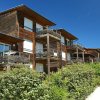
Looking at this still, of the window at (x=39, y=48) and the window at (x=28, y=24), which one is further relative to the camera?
the window at (x=39, y=48)

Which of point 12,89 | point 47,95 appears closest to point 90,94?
point 47,95

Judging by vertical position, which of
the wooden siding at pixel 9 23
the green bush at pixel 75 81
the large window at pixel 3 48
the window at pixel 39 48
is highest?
the wooden siding at pixel 9 23

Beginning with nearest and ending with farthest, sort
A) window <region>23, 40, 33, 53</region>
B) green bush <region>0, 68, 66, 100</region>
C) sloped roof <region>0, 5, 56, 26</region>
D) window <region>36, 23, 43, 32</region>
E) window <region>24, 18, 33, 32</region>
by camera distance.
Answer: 1. green bush <region>0, 68, 66, 100</region>
2. sloped roof <region>0, 5, 56, 26</region>
3. window <region>23, 40, 33, 53</region>
4. window <region>24, 18, 33, 32</region>
5. window <region>36, 23, 43, 32</region>

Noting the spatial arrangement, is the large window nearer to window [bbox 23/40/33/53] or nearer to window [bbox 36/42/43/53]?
window [bbox 23/40/33/53]

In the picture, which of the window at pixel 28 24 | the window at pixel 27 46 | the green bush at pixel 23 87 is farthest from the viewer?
the window at pixel 28 24

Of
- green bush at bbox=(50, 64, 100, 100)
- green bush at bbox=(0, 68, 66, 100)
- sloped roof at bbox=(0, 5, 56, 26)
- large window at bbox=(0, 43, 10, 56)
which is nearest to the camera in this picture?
green bush at bbox=(0, 68, 66, 100)

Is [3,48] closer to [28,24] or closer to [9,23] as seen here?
[9,23]

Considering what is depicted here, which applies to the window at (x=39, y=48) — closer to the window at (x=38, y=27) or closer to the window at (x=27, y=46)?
the window at (x=27, y=46)

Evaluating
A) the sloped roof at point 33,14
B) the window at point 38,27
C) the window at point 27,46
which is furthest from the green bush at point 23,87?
the window at point 38,27

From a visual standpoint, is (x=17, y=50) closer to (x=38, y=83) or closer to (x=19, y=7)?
(x=19, y=7)

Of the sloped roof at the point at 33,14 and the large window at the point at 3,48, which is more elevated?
the sloped roof at the point at 33,14

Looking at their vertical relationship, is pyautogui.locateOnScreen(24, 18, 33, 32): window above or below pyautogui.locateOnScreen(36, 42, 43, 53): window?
above

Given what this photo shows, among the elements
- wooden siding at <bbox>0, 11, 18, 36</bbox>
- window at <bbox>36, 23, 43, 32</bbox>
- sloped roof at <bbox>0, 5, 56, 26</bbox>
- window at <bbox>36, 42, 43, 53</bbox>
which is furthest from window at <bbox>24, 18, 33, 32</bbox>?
window at <bbox>36, 42, 43, 53</bbox>

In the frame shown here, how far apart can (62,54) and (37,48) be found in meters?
10.6
